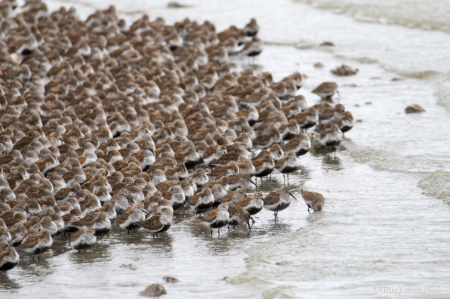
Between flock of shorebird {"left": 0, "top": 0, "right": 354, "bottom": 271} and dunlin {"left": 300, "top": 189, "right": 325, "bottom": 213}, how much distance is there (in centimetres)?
2

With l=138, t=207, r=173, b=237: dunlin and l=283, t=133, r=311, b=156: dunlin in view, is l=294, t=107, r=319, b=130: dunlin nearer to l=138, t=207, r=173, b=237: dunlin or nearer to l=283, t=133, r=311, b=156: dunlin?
l=283, t=133, r=311, b=156: dunlin

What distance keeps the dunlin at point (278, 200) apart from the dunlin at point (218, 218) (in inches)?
34.5

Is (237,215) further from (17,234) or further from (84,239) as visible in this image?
(17,234)

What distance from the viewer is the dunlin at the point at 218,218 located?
9.89 meters

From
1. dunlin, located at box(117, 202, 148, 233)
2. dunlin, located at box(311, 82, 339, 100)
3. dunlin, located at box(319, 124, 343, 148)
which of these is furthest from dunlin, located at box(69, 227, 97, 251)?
dunlin, located at box(311, 82, 339, 100)

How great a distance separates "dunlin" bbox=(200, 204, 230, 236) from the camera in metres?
9.89

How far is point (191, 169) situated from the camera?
43.3 ft

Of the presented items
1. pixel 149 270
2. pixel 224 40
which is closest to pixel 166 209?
pixel 149 270

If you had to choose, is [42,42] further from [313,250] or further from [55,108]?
[313,250]

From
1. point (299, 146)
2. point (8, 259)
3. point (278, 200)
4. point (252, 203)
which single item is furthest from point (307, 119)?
point (8, 259)

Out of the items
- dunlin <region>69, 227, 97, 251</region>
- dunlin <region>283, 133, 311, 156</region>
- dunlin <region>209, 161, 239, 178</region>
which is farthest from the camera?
dunlin <region>283, 133, 311, 156</region>

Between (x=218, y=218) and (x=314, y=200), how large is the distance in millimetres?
1932

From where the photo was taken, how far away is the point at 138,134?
14.3 metres

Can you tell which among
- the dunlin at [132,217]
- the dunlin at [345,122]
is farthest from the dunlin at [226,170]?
the dunlin at [345,122]
